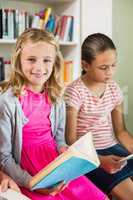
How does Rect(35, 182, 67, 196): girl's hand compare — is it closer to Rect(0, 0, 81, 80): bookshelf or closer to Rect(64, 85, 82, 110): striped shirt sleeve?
Rect(64, 85, 82, 110): striped shirt sleeve

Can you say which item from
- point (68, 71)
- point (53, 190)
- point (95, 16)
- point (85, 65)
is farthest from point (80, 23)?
point (53, 190)

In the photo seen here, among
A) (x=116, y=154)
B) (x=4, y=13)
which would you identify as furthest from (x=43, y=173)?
(x=4, y=13)

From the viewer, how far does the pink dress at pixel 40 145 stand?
4.08 ft

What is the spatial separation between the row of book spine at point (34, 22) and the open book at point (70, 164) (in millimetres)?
1808

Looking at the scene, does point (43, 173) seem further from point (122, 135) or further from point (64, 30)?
point (64, 30)

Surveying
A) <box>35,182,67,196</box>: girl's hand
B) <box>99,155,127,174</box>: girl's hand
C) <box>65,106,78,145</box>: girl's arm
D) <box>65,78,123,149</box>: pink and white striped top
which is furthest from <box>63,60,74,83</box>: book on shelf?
<box>35,182,67,196</box>: girl's hand

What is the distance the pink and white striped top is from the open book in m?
0.51

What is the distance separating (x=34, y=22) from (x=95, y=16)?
1.70ft

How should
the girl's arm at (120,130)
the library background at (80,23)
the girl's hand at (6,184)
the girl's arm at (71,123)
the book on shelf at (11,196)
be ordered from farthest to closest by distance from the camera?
1. the library background at (80,23)
2. the girl's arm at (120,130)
3. the girl's arm at (71,123)
4. the girl's hand at (6,184)
5. the book on shelf at (11,196)

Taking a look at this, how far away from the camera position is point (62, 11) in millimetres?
3041

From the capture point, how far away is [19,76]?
132 cm

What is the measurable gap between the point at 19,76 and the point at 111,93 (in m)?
0.49

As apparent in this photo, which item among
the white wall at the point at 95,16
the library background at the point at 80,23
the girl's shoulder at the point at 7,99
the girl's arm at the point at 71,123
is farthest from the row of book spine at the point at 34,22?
the girl's shoulder at the point at 7,99

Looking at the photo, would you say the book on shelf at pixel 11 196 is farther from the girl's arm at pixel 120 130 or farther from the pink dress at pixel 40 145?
the girl's arm at pixel 120 130
